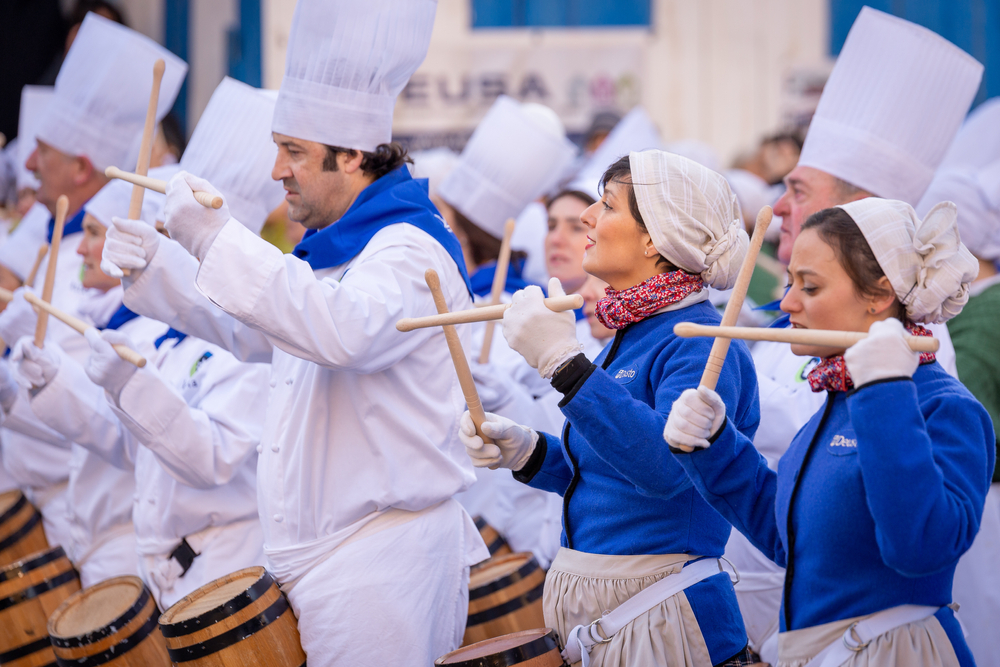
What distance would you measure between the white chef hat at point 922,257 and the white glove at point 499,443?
2.75 ft

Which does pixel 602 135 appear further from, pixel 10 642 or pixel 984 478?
pixel 984 478

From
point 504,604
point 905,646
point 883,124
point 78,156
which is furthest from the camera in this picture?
point 78,156

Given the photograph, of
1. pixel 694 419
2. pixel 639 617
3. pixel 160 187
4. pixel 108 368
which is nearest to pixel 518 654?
pixel 639 617

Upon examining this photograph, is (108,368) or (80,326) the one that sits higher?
(80,326)

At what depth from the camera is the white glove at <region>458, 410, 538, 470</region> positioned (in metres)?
2.12

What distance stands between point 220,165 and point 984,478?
8.77ft

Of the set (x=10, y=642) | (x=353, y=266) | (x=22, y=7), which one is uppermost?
(x=22, y=7)

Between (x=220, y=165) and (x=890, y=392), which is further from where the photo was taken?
(x=220, y=165)

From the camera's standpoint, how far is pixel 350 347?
222 cm

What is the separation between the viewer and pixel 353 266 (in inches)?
95.2

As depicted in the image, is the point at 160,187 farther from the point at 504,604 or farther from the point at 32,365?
the point at 504,604

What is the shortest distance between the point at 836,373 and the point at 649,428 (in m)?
0.34

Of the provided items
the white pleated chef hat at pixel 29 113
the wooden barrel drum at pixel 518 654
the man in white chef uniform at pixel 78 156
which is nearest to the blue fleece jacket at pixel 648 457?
the wooden barrel drum at pixel 518 654

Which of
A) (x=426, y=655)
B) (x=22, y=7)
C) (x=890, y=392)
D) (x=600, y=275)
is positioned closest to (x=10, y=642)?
(x=426, y=655)
